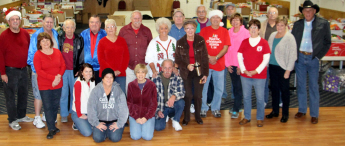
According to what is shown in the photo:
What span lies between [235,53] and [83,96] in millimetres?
2069

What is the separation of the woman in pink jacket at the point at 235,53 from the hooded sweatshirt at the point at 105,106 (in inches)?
62.2

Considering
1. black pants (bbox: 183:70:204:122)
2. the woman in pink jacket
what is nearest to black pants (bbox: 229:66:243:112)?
the woman in pink jacket

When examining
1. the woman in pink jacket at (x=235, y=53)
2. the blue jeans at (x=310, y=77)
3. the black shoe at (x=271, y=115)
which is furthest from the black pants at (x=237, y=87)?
the blue jeans at (x=310, y=77)

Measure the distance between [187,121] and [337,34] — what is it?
4336 mm

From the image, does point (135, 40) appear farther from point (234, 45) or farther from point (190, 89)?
point (234, 45)

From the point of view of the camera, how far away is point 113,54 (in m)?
4.05

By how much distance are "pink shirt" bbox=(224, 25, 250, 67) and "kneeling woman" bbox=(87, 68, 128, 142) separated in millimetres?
1580

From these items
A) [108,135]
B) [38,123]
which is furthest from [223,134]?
[38,123]

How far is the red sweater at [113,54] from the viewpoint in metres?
4.01

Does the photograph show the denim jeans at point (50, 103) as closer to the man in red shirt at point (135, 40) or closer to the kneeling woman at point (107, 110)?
the kneeling woman at point (107, 110)

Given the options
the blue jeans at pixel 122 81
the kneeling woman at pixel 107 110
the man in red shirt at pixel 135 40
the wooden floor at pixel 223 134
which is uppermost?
the man in red shirt at pixel 135 40

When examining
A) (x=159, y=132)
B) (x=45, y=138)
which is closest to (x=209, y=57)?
(x=159, y=132)

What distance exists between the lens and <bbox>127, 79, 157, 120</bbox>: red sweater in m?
3.78

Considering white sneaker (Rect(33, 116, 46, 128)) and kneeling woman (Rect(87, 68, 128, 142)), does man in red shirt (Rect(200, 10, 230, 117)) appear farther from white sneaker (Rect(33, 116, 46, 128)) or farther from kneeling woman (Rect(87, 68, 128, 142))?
white sneaker (Rect(33, 116, 46, 128))
